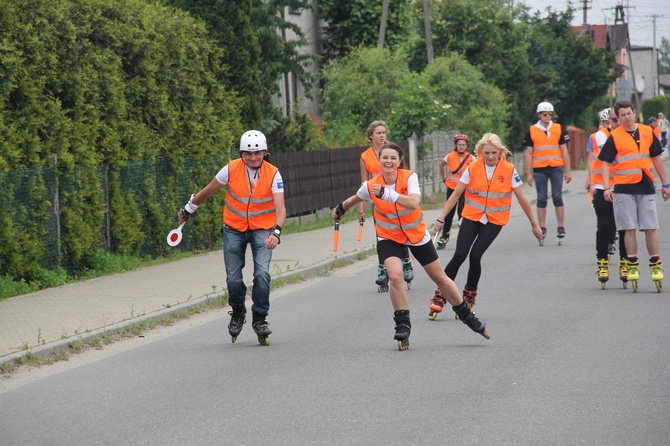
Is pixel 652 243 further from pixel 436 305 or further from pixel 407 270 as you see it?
pixel 436 305

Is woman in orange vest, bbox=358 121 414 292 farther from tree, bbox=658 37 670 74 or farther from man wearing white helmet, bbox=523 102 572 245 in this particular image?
tree, bbox=658 37 670 74

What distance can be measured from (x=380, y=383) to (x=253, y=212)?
2462mm

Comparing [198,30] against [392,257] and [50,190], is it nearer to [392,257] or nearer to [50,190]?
[50,190]

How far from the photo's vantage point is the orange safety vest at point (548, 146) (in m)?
17.4

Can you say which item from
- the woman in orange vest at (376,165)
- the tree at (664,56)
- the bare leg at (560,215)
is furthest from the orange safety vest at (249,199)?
the tree at (664,56)

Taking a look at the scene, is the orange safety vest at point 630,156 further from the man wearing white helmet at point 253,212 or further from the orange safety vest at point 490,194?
the man wearing white helmet at point 253,212

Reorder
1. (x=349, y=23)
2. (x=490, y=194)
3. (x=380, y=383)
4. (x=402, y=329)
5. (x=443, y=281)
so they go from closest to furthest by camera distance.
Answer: (x=380, y=383) → (x=402, y=329) → (x=443, y=281) → (x=490, y=194) → (x=349, y=23)

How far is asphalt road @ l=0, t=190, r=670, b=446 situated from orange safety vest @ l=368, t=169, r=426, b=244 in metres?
0.89

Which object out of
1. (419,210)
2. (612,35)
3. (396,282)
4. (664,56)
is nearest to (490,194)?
(419,210)

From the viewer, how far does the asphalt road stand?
6320 millimetres

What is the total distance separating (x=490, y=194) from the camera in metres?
10.5

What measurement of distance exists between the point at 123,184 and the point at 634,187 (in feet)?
22.0

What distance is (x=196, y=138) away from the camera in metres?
16.9

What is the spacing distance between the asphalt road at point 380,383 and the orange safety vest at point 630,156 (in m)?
1.24
